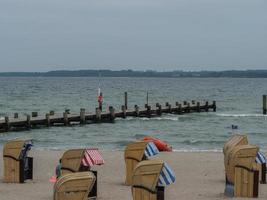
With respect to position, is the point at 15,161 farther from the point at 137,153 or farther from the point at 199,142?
the point at 199,142

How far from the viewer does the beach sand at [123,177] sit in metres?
13.6

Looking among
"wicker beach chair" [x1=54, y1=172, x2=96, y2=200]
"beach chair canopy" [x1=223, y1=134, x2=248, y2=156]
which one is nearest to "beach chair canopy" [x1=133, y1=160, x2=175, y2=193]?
"wicker beach chair" [x1=54, y1=172, x2=96, y2=200]

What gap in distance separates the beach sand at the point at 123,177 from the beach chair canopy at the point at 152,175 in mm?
2700

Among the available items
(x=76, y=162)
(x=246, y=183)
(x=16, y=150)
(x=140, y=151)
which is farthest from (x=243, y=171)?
(x=16, y=150)

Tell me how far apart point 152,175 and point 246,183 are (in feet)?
11.8

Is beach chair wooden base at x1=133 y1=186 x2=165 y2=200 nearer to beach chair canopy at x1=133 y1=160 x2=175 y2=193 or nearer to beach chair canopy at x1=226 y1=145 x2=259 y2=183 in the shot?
beach chair canopy at x1=133 y1=160 x2=175 y2=193

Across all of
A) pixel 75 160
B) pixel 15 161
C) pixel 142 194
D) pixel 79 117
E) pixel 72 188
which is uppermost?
pixel 72 188

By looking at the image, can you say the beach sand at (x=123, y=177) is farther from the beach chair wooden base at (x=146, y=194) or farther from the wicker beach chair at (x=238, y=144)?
the beach chair wooden base at (x=146, y=194)

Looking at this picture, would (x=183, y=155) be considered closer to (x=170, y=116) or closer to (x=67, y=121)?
(x=67, y=121)

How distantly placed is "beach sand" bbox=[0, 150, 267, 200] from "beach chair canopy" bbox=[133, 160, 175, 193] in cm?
270

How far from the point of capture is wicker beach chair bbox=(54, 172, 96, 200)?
32.3ft

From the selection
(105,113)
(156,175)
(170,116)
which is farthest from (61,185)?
(170,116)

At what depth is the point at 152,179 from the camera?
416 inches

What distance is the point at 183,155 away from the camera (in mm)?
22328
